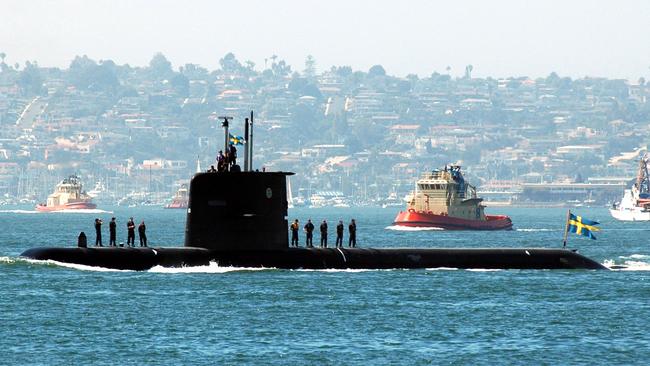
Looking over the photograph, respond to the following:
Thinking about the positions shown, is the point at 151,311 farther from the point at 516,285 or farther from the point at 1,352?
the point at 516,285

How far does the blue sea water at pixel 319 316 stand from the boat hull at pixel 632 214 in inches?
4623

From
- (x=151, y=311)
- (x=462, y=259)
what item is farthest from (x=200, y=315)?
(x=462, y=259)

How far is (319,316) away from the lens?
38.3 meters

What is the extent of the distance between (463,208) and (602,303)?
79.3 metres

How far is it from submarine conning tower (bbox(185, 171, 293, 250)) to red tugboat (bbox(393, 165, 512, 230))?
75.6 meters

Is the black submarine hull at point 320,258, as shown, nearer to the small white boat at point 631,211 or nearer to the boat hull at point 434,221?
the boat hull at point 434,221

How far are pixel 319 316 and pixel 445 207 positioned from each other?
8252 centimetres

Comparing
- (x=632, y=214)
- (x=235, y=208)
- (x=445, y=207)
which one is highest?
(x=235, y=208)

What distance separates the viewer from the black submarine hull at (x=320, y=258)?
4478 cm

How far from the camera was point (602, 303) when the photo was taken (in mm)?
42344

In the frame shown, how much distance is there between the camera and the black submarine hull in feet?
147

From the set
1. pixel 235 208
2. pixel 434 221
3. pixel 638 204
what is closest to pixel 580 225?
pixel 235 208

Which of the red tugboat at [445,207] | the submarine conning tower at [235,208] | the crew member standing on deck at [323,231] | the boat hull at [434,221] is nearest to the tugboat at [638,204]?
the red tugboat at [445,207]

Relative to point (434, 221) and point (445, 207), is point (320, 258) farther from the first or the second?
point (445, 207)
